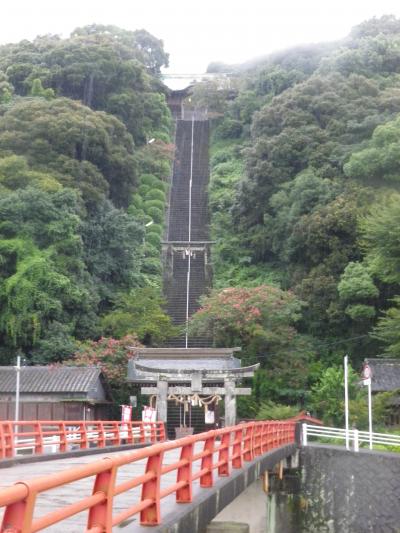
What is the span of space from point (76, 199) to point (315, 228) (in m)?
12.6

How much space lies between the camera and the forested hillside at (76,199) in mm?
36312

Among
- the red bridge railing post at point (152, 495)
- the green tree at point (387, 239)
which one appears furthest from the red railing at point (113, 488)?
the green tree at point (387, 239)

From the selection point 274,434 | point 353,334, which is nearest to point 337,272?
point 353,334

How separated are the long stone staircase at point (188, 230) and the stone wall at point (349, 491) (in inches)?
764

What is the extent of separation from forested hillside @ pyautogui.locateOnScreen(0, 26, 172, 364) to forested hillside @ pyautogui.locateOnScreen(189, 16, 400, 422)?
486 cm

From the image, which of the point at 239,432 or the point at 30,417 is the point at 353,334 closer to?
the point at 30,417

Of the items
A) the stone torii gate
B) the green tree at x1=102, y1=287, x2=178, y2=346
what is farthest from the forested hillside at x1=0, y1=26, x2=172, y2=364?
the stone torii gate

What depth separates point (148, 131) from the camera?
6244cm

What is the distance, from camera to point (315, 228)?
4044cm

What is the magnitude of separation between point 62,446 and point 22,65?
4812cm

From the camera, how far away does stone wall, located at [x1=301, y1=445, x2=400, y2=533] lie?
19.8 meters

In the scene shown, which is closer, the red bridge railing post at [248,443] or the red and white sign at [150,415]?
the red bridge railing post at [248,443]

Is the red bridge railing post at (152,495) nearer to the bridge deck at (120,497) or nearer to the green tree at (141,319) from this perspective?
the bridge deck at (120,497)

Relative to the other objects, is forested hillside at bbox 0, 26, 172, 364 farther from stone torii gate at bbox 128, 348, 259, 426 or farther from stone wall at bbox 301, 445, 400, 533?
stone wall at bbox 301, 445, 400, 533
